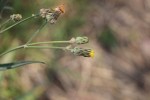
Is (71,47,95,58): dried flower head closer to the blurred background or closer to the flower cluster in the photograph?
the flower cluster

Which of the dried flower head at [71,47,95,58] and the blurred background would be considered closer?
the dried flower head at [71,47,95,58]

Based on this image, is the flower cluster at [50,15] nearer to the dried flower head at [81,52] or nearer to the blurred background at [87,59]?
the dried flower head at [81,52]

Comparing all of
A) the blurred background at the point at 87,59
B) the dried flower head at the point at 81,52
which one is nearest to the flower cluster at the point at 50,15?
the dried flower head at the point at 81,52

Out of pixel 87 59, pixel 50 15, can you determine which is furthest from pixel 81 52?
pixel 87 59

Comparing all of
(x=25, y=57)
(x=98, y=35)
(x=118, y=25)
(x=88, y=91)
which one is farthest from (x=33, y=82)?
(x=118, y=25)

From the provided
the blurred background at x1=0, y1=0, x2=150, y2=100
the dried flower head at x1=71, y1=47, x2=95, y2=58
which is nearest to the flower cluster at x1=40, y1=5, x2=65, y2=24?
the dried flower head at x1=71, y1=47, x2=95, y2=58

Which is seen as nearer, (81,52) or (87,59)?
(81,52)

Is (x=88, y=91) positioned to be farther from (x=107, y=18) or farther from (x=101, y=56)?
(x=107, y=18)

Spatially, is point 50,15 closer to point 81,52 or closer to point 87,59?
point 81,52
